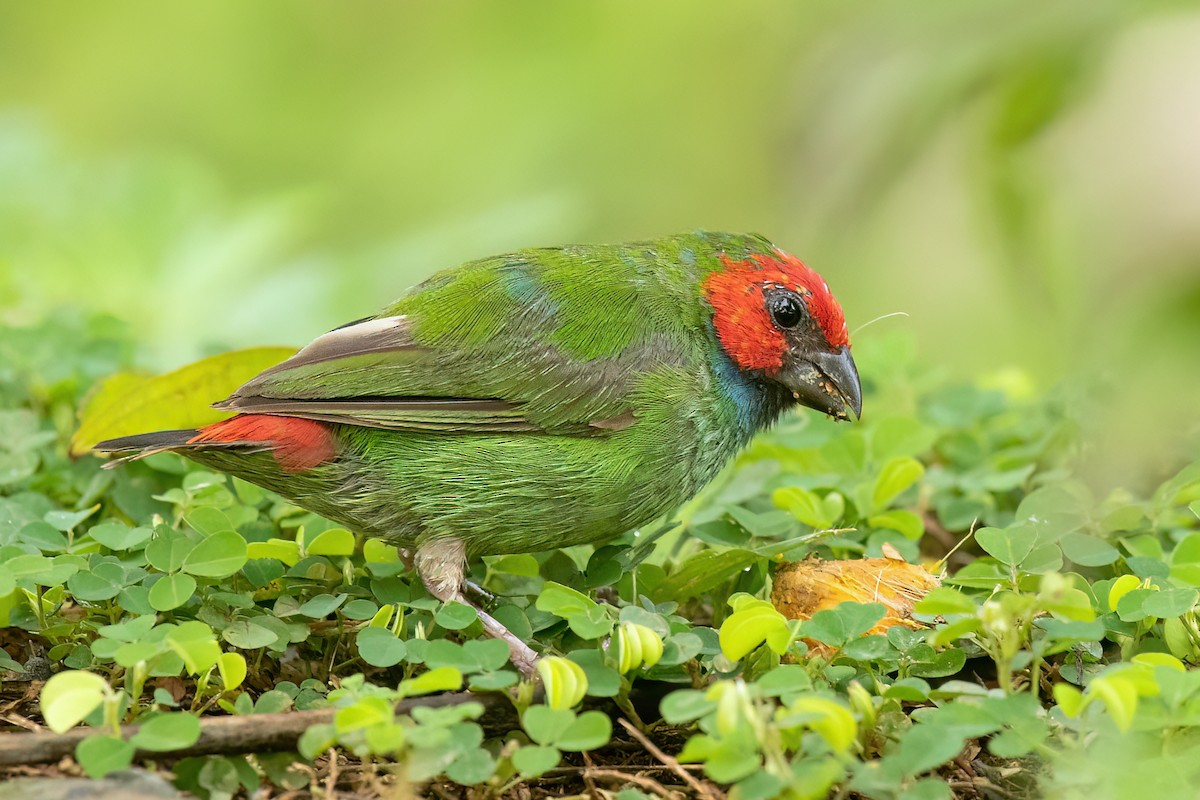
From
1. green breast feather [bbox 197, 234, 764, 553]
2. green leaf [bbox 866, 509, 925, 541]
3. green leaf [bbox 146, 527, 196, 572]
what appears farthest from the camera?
green leaf [bbox 866, 509, 925, 541]

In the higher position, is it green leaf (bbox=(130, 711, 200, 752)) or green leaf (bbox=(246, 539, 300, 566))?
green leaf (bbox=(246, 539, 300, 566))

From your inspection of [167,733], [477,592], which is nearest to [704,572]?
[477,592]

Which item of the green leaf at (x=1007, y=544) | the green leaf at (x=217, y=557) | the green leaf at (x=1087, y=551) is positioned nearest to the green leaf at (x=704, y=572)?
the green leaf at (x=1007, y=544)

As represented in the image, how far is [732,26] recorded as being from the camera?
9.14 metres

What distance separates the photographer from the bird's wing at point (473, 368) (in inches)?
112

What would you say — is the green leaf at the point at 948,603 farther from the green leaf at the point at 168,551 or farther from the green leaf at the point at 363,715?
the green leaf at the point at 168,551

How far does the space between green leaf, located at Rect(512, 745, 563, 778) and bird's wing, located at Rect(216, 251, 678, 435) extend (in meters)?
1.10

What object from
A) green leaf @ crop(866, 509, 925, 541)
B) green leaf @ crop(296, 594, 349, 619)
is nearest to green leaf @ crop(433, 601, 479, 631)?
green leaf @ crop(296, 594, 349, 619)

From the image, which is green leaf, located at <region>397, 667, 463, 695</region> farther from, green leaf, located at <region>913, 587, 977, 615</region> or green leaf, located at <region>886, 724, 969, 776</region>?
green leaf, located at <region>913, 587, 977, 615</region>

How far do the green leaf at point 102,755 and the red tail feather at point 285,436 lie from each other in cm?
99

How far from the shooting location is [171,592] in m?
2.28

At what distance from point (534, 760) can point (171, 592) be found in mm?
812

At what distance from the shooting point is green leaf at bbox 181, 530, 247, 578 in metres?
2.34

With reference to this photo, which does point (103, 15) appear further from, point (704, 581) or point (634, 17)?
point (704, 581)
